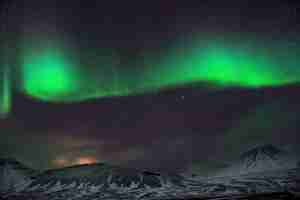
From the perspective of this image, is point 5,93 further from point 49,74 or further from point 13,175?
point 13,175

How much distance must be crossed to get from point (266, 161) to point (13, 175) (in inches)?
268

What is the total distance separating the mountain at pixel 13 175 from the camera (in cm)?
999

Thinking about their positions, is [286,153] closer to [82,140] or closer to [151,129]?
[151,129]

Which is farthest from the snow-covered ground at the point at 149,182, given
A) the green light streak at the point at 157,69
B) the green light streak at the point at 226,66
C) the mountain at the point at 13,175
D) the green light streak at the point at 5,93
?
the green light streak at the point at 157,69

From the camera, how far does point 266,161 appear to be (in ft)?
27.0

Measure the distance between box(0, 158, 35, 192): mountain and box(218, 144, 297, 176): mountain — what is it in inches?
220

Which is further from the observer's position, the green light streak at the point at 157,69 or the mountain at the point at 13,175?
the mountain at the point at 13,175

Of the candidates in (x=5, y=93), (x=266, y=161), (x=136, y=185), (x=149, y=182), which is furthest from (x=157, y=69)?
(x=5, y=93)

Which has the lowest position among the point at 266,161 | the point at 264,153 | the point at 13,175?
the point at 13,175

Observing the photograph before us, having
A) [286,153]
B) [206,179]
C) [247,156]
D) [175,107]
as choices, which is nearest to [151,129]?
[175,107]

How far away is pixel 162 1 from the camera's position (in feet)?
33.2

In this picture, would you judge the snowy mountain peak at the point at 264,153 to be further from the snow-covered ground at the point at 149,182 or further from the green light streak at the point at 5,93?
the green light streak at the point at 5,93

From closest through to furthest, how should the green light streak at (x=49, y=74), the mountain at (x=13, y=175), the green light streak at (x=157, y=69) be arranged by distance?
the green light streak at (x=157, y=69)
the mountain at (x=13, y=175)
the green light streak at (x=49, y=74)

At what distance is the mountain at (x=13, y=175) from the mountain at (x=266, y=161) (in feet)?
18.4
